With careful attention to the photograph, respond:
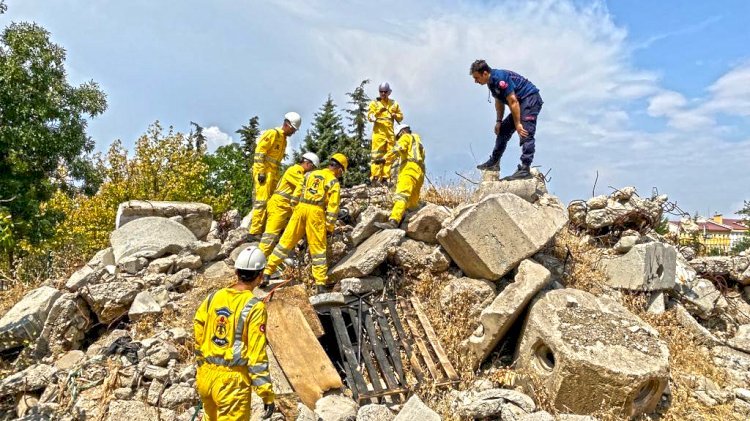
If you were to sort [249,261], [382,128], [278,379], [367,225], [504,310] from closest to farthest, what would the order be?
[249,261], [278,379], [504,310], [367,225], [382,128]

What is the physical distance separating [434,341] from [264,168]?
→ 3390 mm

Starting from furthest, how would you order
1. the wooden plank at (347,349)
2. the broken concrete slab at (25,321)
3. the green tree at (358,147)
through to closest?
the green tree at (358,147), the broken concrete slab at (25,321), the wooden plank at (347,349)

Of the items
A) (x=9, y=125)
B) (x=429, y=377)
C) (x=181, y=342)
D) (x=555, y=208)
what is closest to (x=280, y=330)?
(x=181, y=342)

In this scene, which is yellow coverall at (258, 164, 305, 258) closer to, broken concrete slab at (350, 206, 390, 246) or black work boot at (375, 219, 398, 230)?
broken concrete slab at (350, 206, 390, 246)

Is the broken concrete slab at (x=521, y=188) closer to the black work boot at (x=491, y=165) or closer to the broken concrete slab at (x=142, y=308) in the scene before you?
the black work boot at (x=491, y=165)

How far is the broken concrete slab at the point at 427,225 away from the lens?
6.46m

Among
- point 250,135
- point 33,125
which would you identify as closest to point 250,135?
point 250,135

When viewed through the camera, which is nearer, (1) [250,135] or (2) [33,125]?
(2) [33,125]

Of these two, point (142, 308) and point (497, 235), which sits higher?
point (497, 235)

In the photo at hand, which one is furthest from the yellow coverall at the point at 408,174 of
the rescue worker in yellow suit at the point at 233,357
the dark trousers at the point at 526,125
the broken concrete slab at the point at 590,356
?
the rescue worker in yellow suit at the point at 233,357

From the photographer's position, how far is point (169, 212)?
26.7ft

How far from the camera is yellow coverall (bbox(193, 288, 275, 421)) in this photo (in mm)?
3496

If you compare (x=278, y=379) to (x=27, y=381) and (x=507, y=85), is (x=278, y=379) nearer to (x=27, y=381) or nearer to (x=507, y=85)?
(x=27, y=381)

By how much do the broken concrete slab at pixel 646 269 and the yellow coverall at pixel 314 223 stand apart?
3.70m
